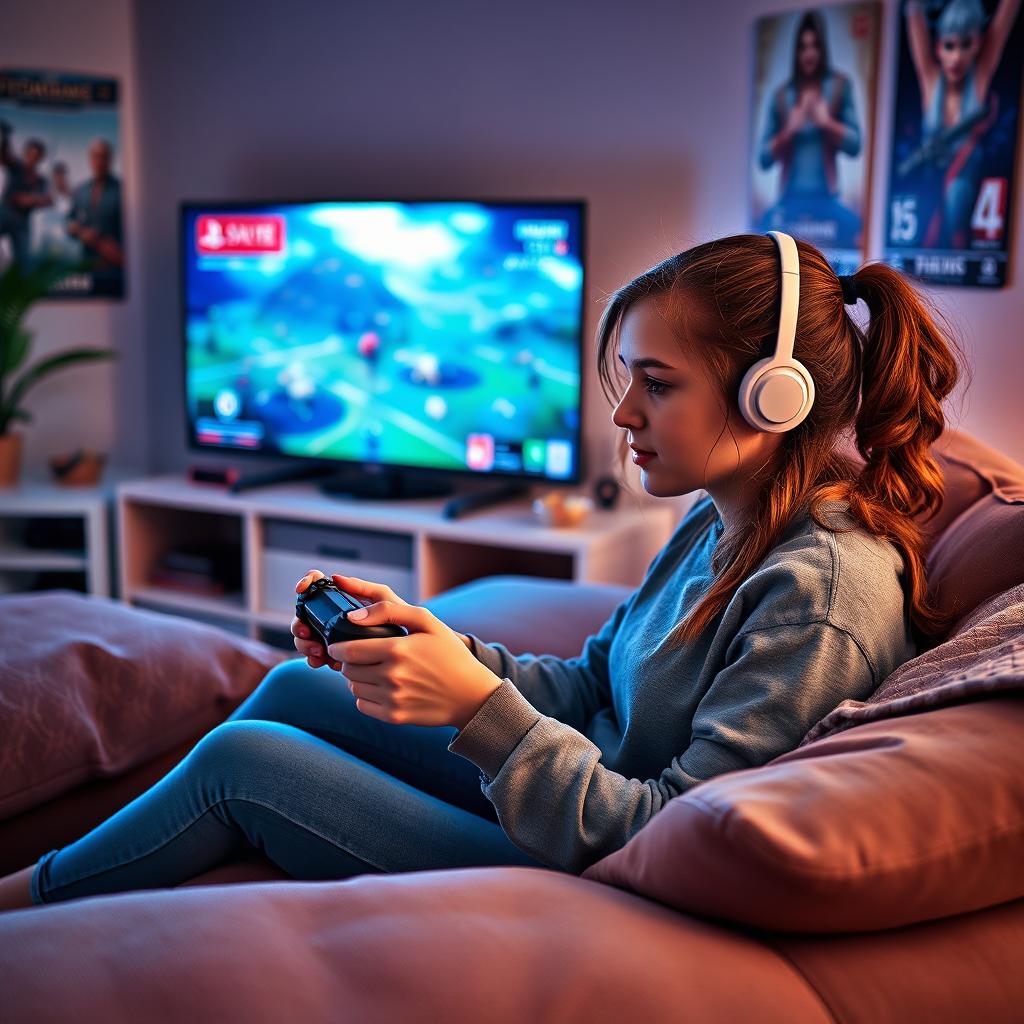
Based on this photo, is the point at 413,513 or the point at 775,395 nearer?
the point at 775,395

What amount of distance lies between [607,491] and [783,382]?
196 centimetres

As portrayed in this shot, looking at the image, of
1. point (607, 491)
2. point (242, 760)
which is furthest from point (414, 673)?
point (607, 491)

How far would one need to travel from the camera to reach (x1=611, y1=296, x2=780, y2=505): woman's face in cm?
118

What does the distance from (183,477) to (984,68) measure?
250cm

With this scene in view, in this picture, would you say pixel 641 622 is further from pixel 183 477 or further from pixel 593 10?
pixel 183 477

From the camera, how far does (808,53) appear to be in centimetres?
265

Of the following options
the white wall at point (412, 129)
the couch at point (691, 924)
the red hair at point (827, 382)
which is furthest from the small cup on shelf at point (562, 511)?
the couch at point (691, 924)

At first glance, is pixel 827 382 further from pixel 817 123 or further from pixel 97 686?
pixel 817 123

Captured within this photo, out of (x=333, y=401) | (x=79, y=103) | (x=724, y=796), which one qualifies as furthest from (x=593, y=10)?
(x=724, y=796)

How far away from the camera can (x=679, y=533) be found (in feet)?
4.67

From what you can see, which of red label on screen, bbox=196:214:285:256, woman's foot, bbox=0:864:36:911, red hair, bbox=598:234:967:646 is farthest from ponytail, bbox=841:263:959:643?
red label on screen, bbox=196:214:285:256

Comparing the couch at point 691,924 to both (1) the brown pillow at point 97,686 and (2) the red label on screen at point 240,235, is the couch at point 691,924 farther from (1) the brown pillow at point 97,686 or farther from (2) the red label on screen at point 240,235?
(2) the red label on screen at point 240,235

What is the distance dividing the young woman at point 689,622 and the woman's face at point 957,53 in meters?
1.47

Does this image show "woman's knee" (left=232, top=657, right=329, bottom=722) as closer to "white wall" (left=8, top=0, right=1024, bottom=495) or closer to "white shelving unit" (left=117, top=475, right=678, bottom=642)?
"white shelving unit" (left=117, top=475, right=678, bottom=642)
